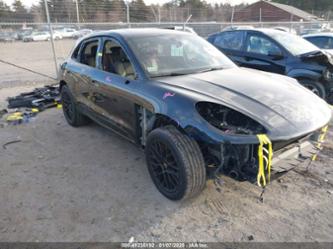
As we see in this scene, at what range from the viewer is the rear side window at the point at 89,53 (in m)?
4.08

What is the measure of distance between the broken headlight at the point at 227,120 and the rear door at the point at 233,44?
4109mm

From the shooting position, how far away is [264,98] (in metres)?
2.63

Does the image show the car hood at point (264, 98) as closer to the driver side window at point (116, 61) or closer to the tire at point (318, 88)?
the driver side window at point (116, 61)

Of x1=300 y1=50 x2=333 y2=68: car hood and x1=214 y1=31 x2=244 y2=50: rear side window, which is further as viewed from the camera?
x1=214 y1=31 x2=244 y2=50: rear side window

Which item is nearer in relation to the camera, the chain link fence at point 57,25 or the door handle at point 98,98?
the door handle at point 98,98

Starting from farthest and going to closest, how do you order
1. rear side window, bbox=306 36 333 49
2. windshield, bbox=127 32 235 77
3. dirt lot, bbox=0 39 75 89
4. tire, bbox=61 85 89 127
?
dirt lot, bbox=0 39 75 89, rear side window, bbox=306 36 333 49, tire, bbox=61 85 89 127, windshield, bbox=127 32 235 77

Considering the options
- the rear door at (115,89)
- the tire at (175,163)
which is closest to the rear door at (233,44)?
the rear door at (115,89)

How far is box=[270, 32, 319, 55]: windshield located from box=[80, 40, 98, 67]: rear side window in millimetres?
3843

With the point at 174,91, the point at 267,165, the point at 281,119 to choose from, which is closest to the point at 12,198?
the point at 174,91

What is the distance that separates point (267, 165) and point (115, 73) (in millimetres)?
2163

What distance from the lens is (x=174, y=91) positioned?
8.76 ft

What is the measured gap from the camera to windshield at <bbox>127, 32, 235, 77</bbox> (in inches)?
126

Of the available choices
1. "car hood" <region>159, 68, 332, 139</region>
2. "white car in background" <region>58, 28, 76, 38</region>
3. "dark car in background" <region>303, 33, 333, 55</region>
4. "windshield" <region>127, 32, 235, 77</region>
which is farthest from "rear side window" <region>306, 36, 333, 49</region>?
"white car in background" <region>58, 28, 76, 38</region>

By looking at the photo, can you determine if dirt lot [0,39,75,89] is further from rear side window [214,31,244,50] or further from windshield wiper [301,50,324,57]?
windshield wiper [301,50,324,57]
